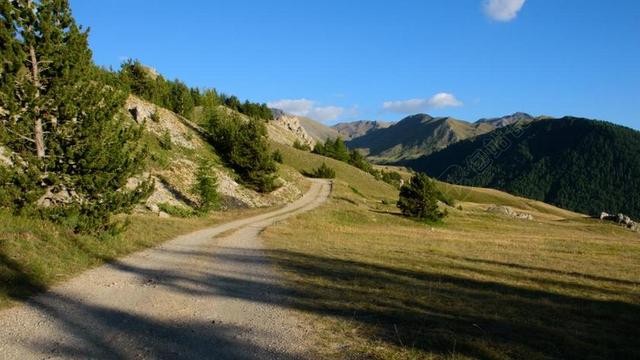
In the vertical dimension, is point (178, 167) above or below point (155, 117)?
below

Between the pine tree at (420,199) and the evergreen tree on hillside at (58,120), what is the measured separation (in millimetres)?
40698

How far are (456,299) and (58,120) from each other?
16903mm

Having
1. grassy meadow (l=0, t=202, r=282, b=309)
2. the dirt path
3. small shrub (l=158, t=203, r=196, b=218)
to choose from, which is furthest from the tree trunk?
small shrub (l=158, t=203, r=196, b=218)

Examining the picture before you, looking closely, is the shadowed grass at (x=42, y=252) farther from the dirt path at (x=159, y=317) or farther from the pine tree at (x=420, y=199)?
the pine tree at (x=420, y=199)

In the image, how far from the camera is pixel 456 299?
1445 centimetres

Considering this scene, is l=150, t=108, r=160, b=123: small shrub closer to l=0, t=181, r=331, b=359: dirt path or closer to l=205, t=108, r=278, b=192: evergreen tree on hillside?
l=205, t=108, r=278, b=192: evergreen tree on hillside

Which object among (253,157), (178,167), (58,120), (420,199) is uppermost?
(253,157)

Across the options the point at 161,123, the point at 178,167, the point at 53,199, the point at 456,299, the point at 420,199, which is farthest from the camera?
the point at 161,123

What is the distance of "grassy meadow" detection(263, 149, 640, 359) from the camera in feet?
32.2

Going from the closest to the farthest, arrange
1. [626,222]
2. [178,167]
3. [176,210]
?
1. [176,210]
2. [178,167]
3. [626,222]

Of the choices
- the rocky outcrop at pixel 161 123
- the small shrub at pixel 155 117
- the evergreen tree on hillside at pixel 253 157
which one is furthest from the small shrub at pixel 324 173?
the small shrub at pixel 155 117

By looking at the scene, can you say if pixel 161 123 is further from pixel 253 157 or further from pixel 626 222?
pixel 626 222

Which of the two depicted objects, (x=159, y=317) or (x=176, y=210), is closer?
(x=159, y=317)

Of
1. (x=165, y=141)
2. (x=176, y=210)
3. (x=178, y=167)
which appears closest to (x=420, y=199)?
(x=178, y=167)
